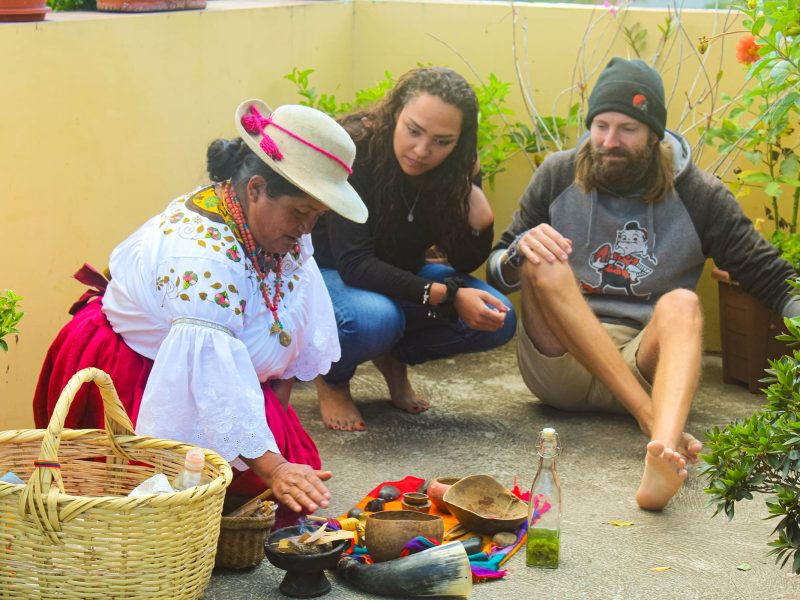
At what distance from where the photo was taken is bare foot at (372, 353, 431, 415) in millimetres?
4758

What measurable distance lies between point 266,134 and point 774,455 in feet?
5.34

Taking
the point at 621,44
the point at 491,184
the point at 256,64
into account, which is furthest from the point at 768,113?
the point at 256,64

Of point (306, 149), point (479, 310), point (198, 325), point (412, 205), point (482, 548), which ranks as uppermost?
point (306, 149)

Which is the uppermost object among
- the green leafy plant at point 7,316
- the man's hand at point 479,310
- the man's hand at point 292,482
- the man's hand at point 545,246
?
the man's hand at point 545,246

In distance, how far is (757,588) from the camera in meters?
3.31

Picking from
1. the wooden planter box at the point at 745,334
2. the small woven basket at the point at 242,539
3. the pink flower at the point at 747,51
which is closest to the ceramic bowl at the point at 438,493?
the small woven basket at the point at 242,539

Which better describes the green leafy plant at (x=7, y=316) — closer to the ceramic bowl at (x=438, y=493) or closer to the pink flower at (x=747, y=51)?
the ceramic bowl at (x=438, y=493)

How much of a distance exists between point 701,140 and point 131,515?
3.71m

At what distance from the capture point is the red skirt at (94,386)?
3344mm

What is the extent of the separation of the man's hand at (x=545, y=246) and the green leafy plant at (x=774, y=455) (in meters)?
1.68

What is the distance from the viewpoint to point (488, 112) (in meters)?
5.68

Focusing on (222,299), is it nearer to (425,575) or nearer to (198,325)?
(198,325)

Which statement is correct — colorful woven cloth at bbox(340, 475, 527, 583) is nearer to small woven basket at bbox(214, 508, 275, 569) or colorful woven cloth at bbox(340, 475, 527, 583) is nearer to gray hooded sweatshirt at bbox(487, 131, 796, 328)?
small woven basket at bbox(214, 508, 275, 569)

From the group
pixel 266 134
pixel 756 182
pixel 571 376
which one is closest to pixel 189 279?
pixel 266 134
